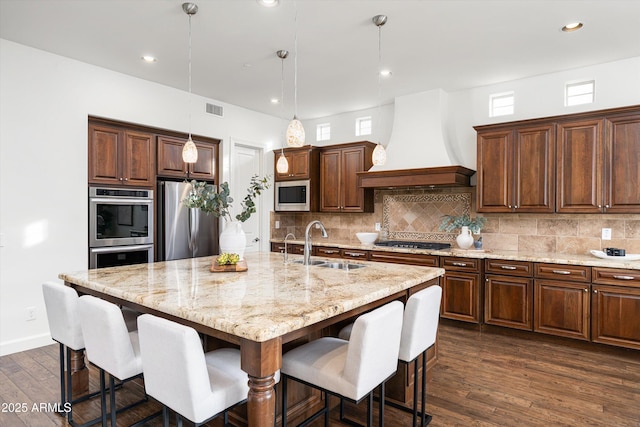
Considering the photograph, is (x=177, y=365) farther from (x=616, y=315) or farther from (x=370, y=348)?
(x=616, y=315)

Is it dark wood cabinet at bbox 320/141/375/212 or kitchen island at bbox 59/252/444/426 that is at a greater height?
dark wood cabinet at bbox 320/141/375/212

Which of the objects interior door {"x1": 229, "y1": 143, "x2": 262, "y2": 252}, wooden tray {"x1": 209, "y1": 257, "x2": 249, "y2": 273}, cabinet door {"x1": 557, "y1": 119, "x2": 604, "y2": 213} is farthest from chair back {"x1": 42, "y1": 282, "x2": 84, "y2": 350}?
cabinet door {"x1": 557, "y1": 119, "x2": 604, "y2": 213}

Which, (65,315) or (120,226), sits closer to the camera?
(65,315)

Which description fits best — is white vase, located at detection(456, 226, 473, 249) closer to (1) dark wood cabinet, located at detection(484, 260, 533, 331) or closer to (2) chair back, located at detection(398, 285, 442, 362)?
(1) dark wood cabinet, located at detection(484, 260, 533, 331)

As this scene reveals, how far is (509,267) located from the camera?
394cm

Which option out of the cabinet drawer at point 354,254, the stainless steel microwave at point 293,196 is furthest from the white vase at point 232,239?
the stainless steel microwave at point 293,196

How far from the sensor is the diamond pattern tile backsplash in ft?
16.1

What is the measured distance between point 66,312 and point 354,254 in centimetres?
352

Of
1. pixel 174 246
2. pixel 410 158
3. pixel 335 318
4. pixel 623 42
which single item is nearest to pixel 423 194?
pixel 410 158

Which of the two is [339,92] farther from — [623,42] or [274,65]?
[623,42]

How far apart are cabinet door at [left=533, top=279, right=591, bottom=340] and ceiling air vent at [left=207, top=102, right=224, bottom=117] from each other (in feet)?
14.6

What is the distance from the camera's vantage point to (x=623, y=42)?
3449mm

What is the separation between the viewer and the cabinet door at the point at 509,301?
386 centimetres

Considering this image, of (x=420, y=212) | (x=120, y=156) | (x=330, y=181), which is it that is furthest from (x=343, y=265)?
(x=120, y=156)
